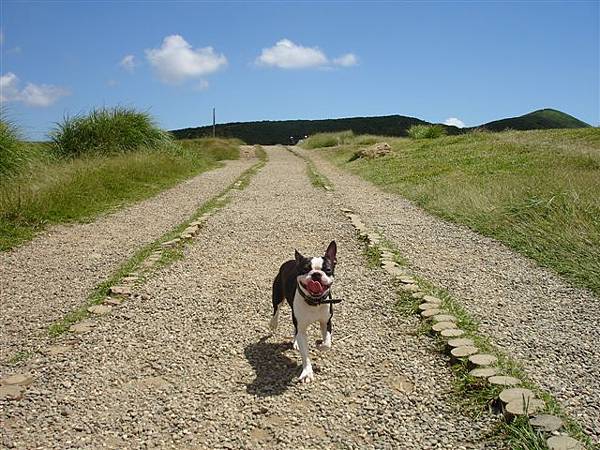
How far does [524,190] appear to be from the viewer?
8758 mm

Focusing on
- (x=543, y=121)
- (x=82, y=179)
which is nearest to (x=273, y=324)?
(x=82, y=179)

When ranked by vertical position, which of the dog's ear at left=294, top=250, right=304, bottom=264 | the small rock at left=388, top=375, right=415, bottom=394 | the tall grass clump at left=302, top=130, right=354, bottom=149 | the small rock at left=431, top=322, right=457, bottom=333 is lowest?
the small rock at left=388, top=375, right=415, bottom=394

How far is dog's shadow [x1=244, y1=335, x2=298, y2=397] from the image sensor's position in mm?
3188

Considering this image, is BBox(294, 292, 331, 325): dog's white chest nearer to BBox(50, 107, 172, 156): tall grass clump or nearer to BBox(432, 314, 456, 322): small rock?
BBox(432, 314, 456, 322): small rock

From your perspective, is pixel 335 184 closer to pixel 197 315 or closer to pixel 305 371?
pixel 197 315

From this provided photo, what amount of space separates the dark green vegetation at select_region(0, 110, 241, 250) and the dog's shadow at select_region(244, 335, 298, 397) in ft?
14.1

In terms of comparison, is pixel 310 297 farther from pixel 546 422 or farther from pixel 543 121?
pixel 543 121

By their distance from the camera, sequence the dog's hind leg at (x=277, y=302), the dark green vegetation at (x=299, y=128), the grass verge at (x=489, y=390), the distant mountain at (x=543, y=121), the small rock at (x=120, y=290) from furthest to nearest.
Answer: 1. the dark green vegetation at (x=299, y=128)
2. the distant mountain at (x=543, y=121)
3. the small rock at (x=120, y=290)
4. the dog's hind leg at (x=277, y=302)
5. the grass verge at (x=489, y=390)

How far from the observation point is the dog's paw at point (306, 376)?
3250 mm

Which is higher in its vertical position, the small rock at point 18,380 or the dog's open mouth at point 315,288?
the dog's open mouth at point 315,288

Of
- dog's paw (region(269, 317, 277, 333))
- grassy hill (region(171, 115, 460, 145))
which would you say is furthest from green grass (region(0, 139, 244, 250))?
grassy hill (region(171, 115, 460, 145))

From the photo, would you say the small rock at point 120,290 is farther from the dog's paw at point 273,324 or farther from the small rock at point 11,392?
the small rock at point 11,392

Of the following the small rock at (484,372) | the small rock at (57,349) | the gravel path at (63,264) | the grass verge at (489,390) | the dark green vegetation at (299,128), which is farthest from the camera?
the dark green vegetation at (299,128)

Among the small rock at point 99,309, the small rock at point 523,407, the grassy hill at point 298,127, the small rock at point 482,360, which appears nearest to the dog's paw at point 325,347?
the small rock at point 482,360
